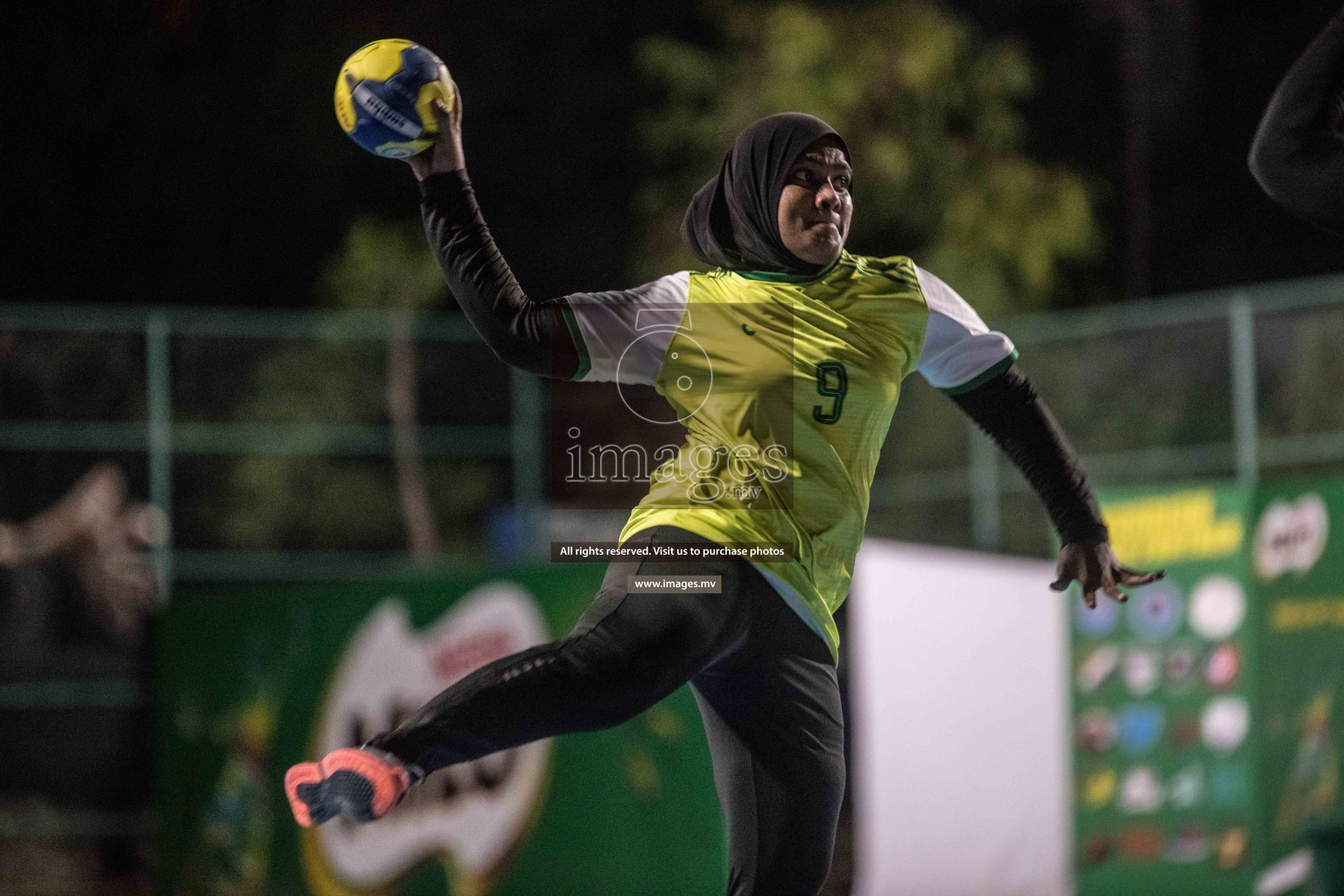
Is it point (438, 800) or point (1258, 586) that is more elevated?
point (1258, 586)

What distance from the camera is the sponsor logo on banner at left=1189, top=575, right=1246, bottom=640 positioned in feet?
26.6

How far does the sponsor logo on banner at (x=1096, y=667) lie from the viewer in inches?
334

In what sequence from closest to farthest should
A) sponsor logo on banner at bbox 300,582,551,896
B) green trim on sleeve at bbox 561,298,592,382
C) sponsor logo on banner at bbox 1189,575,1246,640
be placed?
green trim on sleeve at bbox 561,298,592,382
sponsor logo on banner at bbox 1189,575,1246,640
sponsor logo on banner at bbox 300,582,551,896

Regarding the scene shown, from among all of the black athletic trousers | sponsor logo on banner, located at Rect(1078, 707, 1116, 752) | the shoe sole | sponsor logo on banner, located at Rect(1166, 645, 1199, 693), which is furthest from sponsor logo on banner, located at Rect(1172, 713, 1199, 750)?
the shoe sole

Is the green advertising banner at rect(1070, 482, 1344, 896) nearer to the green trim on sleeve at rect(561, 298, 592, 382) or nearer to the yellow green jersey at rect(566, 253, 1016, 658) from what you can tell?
the yellow green jersey at rect(566, 253, 1016, 658)

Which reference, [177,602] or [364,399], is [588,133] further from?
[177,602]

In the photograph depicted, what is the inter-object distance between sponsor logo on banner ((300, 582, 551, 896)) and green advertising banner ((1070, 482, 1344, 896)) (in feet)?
8.41

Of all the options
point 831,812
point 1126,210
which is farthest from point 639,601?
point 1126,210

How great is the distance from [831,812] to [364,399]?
9.35m

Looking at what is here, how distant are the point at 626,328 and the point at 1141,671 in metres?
5.25

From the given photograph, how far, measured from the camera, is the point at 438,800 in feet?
29.5

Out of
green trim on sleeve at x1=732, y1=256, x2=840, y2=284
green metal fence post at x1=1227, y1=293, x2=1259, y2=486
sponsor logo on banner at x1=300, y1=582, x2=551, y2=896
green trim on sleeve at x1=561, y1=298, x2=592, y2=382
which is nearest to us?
green trim on sleeve at x1=561, y1=298, x2=592, y2=382

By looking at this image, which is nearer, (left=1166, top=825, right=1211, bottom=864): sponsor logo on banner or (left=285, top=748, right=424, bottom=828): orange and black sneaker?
(left=285, top=748, right=424, bottom=828): orange and black sneaker

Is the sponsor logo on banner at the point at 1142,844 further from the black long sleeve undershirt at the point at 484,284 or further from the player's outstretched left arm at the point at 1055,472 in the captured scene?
the black long sleeve undershirt at the point at 484,284
